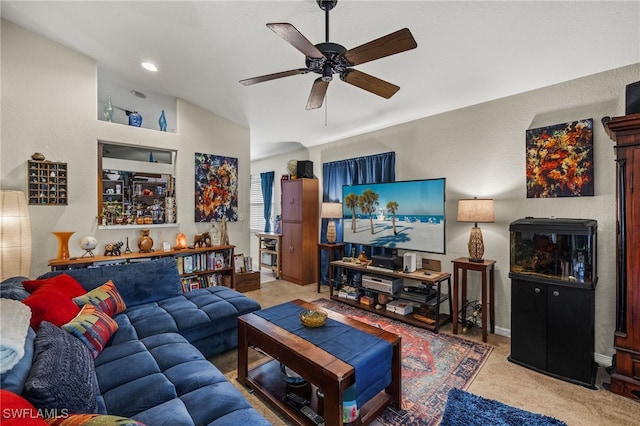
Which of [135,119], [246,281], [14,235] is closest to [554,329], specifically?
[246,281]

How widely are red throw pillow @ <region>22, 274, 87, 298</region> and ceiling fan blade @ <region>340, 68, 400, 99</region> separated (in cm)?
250

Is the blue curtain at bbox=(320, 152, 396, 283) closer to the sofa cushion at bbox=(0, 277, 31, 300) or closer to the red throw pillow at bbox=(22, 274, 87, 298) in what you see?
the red throw pillow at bbox=(22, 274, 87, 298)

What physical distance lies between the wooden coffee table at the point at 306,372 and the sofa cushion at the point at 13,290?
1.42 metres

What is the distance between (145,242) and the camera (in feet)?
12.0

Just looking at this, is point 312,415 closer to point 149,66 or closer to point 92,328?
point 92,328

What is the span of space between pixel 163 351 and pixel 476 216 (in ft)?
9.62

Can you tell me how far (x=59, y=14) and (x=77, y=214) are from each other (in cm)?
202

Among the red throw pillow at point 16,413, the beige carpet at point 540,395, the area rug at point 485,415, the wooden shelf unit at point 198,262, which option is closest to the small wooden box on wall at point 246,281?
the wooden shelf unit at point 198,262

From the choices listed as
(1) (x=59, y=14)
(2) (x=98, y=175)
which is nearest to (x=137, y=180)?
(2) (x=98, y=175)

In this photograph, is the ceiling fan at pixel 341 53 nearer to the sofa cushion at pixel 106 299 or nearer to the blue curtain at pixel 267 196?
the sofa cushion at pixel 106 299

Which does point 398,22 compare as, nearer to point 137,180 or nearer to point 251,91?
point 251,91

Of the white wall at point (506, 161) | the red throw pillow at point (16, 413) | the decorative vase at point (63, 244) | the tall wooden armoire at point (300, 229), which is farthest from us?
the tall wooden armoire at point (300, 229)

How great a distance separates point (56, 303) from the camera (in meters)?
1.78

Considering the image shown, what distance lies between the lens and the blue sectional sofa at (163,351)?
1312 millimetres
